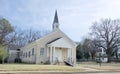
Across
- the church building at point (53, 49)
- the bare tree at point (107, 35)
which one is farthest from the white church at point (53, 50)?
the bare tree at point (107, 35)

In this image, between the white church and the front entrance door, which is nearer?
the white church

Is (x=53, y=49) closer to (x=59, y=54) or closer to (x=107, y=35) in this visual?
(x=59, y=54)

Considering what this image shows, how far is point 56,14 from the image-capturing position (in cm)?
4659

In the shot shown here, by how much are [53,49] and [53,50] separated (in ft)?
0.58

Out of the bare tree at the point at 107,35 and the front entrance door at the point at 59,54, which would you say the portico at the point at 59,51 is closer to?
the front entrance door at the point at 59,54

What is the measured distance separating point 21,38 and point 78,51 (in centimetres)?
2168

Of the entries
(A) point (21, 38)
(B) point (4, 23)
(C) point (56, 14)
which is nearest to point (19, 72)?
(B) point (4, 23)

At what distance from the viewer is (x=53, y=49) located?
113 ft

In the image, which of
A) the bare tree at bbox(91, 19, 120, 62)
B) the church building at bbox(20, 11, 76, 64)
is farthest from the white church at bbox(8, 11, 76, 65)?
the bare tree at bbox(91, 19, 120, 62)

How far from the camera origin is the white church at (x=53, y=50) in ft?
112

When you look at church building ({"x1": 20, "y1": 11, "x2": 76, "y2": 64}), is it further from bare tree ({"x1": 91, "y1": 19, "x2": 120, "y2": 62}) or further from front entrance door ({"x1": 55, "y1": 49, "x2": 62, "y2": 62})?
bare tree ({"x1": 91, "y1": 19, "x2": 120, "y2": 62})

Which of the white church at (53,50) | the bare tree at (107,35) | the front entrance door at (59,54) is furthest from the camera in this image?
the bare tree at (107,35)

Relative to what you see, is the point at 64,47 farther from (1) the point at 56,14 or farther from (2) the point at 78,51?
(2) the point at 78,51

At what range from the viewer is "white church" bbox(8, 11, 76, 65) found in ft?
112
